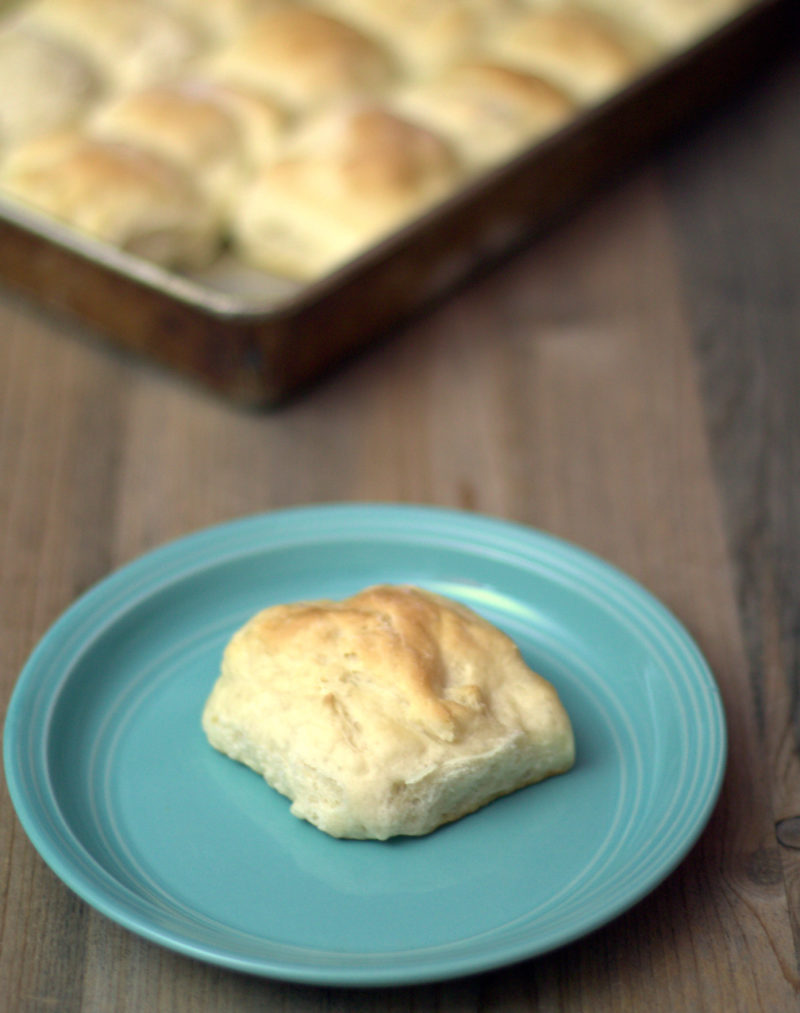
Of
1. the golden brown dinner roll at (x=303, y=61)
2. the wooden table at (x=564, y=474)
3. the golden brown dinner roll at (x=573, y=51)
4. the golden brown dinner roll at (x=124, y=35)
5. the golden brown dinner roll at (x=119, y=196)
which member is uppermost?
the golden brown dinner roll at (x=573, y=51)

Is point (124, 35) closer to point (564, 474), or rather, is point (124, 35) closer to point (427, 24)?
point (427, 24)

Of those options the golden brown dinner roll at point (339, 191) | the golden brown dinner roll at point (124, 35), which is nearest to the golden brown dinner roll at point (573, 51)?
the golden brown dinner roll at point (339, 191)

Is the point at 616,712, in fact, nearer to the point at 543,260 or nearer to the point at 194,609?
the point at 194,609

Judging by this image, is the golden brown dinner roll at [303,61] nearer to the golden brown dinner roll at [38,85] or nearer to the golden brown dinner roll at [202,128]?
the golden brown dinner roll at [202,128]

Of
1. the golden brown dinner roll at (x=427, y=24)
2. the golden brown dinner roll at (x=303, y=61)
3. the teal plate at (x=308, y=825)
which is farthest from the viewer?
the golden brown dinner roll at (x=427, y=24)

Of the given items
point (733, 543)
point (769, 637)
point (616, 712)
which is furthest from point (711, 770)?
point (733, 543)

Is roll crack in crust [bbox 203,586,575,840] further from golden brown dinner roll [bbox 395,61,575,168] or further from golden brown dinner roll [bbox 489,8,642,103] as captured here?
→ golden brown dinner roll [bbox 489,8,642,103]

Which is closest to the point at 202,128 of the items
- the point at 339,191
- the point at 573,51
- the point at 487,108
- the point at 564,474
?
the point at 339,191
